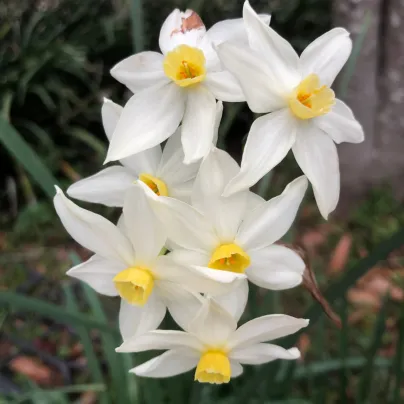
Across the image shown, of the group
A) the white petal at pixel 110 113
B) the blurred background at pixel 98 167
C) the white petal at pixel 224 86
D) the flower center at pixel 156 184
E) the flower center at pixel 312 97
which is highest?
the white petal at pixel 224 86

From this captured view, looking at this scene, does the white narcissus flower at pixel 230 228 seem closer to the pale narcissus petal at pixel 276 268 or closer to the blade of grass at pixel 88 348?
the pale narcissus petal at pixel 276 268

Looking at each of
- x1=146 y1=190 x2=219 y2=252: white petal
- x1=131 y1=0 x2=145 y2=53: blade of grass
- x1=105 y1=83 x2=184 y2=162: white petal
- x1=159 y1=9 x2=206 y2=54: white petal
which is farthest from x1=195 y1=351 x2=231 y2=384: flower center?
x1=131 y1=0 x2=145 y2=53: blade of grass

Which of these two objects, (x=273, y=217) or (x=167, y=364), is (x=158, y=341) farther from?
(x=273, y=217)

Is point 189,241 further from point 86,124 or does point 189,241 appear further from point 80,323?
point 86,124

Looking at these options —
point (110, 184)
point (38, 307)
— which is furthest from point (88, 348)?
point (110, 184)

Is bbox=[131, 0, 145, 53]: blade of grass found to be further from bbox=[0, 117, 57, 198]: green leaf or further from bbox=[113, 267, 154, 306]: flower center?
bbox=[113, 267, 154, 306]: flower center

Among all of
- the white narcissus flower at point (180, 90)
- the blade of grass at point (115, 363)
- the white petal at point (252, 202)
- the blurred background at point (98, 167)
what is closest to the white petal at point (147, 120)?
the white narcissus flower at point (180, 90)

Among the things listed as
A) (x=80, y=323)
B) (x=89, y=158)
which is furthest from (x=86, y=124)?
(x=80, y=323)
